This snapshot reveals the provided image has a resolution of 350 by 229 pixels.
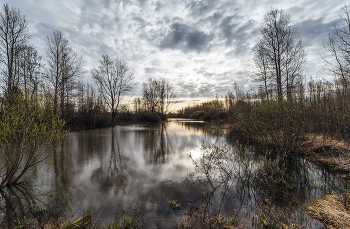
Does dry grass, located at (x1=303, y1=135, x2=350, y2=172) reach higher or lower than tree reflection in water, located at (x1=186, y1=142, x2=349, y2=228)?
higher

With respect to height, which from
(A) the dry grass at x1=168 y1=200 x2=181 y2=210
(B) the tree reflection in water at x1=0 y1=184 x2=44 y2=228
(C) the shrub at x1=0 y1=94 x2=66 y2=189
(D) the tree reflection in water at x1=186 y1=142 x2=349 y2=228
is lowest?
(D) the tree reflection in water at x1=186 y1=142 x2=349 y2=228

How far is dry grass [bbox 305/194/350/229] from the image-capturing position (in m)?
2.80

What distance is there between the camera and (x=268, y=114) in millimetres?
7133

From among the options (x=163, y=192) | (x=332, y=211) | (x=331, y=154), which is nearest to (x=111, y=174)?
(x=163, y=192)

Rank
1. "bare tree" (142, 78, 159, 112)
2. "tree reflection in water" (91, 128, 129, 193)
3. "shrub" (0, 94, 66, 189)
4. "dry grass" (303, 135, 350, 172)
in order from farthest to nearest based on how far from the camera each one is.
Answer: "bare tree" (142, 78, 159, 112) → "dry grass" (303, 135, 350, 172) → "tree reflection in water" (91, 128, 129, 193) → "shrub" (0, 94, 66, 189)

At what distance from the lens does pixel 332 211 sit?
3.04 meters

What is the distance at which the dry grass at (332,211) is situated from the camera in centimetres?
280

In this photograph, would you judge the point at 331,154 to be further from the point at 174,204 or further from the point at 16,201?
the point at 16,201

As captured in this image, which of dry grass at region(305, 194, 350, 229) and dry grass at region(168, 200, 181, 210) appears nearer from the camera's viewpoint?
dry grass at region(305, 194, 350, 229)

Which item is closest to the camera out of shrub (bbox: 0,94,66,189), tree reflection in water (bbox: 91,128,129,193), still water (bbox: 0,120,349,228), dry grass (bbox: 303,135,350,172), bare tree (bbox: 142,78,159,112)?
still water (bbox: 0,120,349,228)

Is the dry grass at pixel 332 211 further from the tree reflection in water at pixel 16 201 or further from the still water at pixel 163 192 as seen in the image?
the tree reflection in water at pixel 16 201

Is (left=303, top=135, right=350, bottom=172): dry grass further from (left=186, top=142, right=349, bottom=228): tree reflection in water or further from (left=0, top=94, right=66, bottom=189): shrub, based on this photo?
(left=0, top=94, right=66, bottom=189): shrub

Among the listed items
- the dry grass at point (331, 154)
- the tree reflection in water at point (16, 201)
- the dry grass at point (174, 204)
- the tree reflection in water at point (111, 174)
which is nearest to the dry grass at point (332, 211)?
the dry grass at point (174, 204)

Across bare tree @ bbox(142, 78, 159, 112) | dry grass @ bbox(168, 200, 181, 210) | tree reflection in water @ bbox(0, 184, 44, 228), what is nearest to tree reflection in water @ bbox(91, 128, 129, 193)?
tree reflection in water @ bbox(0, 184, 44, 228)
